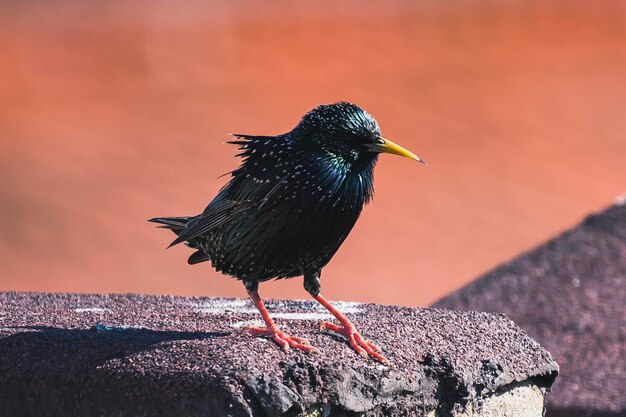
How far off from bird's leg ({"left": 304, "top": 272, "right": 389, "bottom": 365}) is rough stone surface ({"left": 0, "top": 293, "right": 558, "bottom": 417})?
50 millimetres

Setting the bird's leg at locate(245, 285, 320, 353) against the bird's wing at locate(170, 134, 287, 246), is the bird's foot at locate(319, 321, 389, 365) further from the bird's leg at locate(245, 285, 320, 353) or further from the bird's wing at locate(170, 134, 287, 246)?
the bird's wing at locate(170, 134, 287, 246)

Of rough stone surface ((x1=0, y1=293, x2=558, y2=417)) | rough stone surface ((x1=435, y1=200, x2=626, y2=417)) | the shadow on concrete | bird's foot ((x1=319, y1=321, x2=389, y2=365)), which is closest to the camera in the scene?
rough stone surface ((x1=0, y1=293, x2=558, y2=417))

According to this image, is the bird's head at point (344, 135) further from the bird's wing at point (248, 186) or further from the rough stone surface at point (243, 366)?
the rough stone surface at point (243, 366)

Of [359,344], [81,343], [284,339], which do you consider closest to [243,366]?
[284,339]

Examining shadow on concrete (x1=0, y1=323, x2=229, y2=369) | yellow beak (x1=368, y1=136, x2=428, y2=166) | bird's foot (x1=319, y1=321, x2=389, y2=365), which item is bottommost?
bird's foot (x1=319, y1=321, x2=389, y2=365)

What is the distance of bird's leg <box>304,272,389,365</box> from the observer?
12.9 ft

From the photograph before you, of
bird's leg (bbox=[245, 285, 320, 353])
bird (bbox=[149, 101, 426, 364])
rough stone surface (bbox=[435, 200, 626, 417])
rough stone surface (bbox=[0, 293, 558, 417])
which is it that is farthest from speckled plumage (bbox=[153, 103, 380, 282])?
rough stone surface (bbox=[435, 200, 626, 417])

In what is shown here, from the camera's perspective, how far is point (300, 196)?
3924mm

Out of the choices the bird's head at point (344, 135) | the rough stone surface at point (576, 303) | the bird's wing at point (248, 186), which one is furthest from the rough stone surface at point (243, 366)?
the rough stone surface at point (576, 303)

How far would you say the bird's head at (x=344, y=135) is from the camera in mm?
4004

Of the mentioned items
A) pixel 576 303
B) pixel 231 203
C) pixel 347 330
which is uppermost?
pixel 576 303

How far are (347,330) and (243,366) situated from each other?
60 centimetres

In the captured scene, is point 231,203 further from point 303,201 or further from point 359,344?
point 359,344

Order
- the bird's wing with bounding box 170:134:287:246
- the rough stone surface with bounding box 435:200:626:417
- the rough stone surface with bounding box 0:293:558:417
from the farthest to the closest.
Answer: the rough stone surface with bounding box 435:200:626:417 → the bird's wing with bounding box 170:134:287:246 → the rough stone surface with bounding box 0:293:558:417
